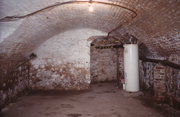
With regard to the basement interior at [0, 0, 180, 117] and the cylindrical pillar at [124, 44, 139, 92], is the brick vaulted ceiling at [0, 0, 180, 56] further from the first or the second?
the cylindrical pillar at [124, 44, 139, 92]

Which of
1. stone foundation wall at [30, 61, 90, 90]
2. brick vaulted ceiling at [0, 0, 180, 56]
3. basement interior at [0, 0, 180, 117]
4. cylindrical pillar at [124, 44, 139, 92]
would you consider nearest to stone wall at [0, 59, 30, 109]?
basement interior at [0, 0, 180, 117]

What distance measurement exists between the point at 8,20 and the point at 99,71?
239 inches

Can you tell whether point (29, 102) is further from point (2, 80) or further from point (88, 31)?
point (88, 31)

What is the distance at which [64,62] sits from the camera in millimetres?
6750

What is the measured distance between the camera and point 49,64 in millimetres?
6723

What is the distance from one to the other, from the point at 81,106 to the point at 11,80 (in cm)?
239

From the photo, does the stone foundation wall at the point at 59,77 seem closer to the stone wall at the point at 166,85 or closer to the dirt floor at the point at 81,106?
the dirt floor at the point at 81,106

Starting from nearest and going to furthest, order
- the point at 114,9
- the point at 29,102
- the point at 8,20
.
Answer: the point at 8,20, the point at 114,9, the point at 29,102

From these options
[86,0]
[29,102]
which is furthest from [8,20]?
[29,102]

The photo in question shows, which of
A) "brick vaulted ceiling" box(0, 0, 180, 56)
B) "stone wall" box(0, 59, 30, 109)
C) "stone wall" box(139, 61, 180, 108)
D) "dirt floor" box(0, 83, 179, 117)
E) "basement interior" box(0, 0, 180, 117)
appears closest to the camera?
Result: "brick vaulted ceiling" box(0, 0, 180, 56)

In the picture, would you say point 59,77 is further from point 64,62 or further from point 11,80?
point 11,80

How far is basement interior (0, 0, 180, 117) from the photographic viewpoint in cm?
334

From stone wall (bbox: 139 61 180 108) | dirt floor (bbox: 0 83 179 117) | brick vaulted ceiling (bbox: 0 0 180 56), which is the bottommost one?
dirt floor (bbox: 0 83 179 117)

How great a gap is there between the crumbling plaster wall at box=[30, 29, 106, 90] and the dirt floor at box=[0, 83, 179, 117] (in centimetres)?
87
